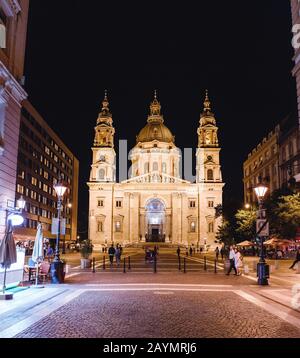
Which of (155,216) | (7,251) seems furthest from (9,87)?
(155,216)

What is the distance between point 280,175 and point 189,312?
162 ft

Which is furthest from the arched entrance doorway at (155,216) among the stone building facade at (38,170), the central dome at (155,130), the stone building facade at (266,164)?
the stone building facade at (38,170)

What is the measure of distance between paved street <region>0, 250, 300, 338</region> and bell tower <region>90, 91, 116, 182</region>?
7056 centimetres

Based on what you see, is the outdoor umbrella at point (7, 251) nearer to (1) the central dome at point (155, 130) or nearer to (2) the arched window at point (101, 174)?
(2) the arched window at point (101, 174)

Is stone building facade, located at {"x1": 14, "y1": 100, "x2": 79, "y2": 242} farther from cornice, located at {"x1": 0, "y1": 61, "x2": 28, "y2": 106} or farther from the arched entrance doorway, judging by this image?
cornice, located at {"x1": 0, "y1": 61, "x2": 28, "y2": 106}

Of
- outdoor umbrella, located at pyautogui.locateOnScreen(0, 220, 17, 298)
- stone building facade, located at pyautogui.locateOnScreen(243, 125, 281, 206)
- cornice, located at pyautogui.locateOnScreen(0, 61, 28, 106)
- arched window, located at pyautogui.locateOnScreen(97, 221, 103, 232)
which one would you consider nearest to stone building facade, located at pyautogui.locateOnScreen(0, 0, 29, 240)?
cornice, located at pyautogui.locateOnScreen(0, 61, 28, 106)

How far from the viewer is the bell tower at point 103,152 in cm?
8669

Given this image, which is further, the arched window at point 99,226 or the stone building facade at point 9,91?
the arched window at point 99,226

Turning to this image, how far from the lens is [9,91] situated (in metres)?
18.6

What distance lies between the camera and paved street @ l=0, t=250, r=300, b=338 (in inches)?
333

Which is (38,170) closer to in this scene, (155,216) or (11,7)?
(155,216)

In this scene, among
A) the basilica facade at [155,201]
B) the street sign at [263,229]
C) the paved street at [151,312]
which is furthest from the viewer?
the basilica facade at [155,201]
